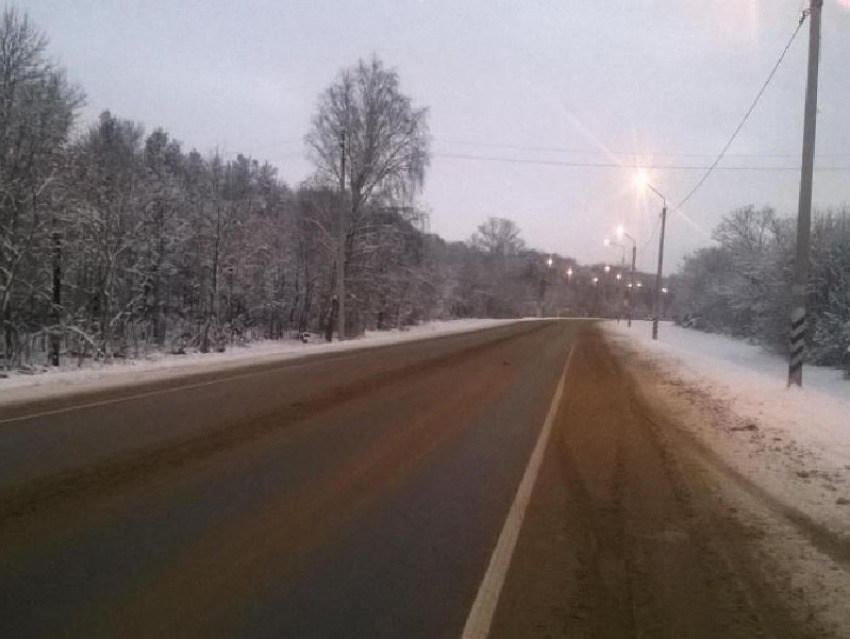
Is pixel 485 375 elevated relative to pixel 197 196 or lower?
lower

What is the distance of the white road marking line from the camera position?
13.5 feet

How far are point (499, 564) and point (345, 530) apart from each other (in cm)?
136

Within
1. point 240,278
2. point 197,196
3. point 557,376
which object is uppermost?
point 197,196

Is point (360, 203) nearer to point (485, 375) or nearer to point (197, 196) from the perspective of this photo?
point (197, 196)

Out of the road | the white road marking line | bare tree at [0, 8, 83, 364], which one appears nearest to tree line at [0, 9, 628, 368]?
bare tree at [0, 8, 83, 364]

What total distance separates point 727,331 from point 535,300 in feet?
276

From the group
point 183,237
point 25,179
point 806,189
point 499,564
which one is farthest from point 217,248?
point 499,564

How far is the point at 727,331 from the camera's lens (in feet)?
210

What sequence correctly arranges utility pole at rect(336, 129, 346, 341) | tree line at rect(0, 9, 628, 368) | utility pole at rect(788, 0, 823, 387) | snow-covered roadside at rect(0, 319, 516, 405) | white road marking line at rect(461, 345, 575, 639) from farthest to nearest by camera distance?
utility pole at rect(336, 129, 346, 341) < tree line at rect(0, 9, 628, 368) < utility pole at rect(788, 0, 823, 387) < snow-covered roadside at rect(0, 319, 516, 405) < white road marking line at rect(461, 345, 575, 639)

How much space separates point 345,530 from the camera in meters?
5.81

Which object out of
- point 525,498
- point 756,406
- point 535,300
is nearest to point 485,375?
point 756,406

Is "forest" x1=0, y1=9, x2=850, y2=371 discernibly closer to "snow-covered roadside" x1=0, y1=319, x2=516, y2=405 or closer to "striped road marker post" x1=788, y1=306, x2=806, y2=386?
"snow-covered roadside" x1=0, y1=319, x2=516, y2=405

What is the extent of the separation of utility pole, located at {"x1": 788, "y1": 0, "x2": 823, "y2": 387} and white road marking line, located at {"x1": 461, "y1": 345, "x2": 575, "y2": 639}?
10222 millimetres

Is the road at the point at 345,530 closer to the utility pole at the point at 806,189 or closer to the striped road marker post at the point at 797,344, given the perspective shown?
the striped road marker post at the point at 797,344
